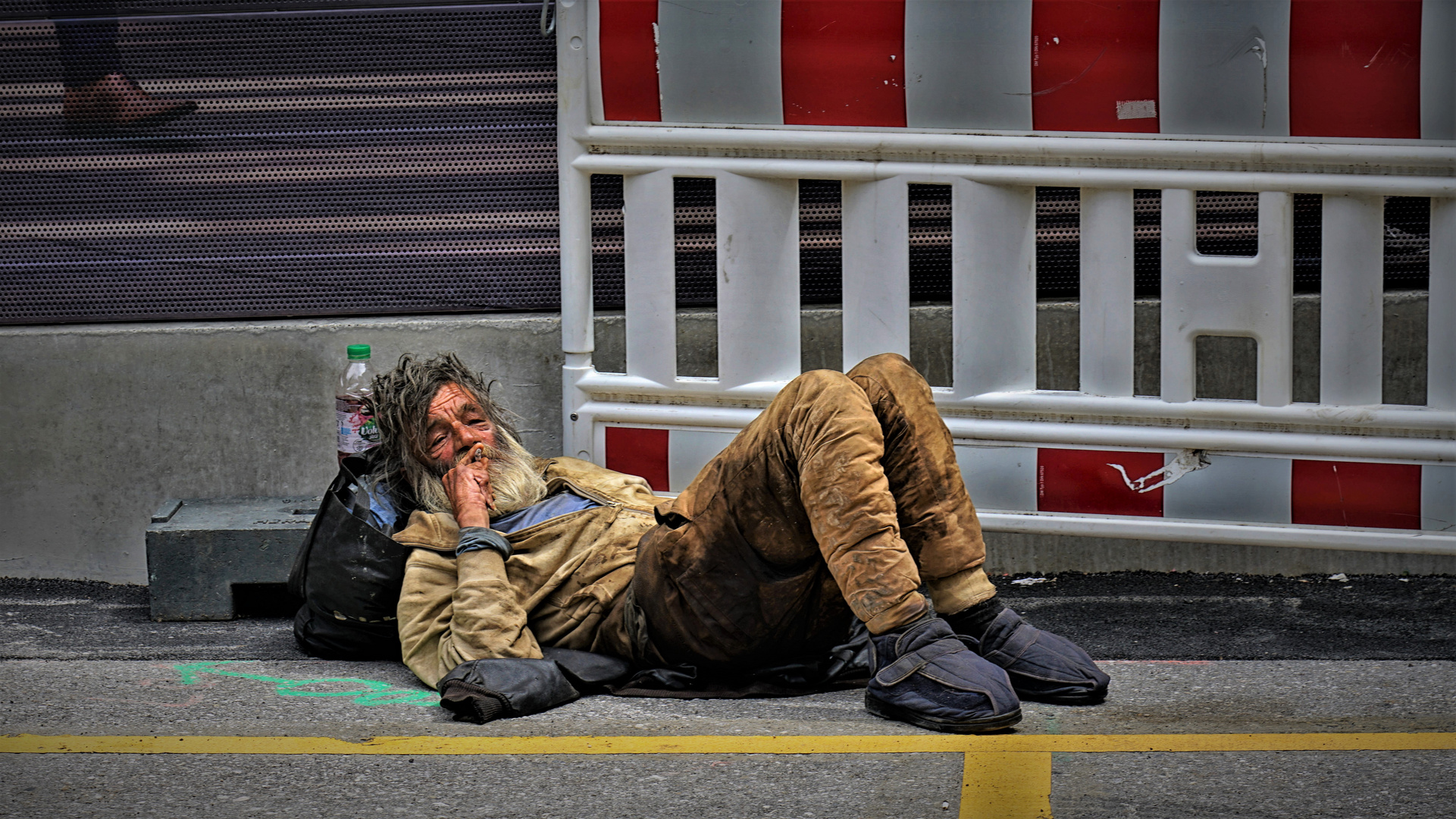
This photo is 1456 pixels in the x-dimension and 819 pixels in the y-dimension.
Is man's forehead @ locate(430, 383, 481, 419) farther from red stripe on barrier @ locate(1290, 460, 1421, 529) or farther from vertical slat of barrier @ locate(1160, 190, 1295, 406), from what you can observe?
red stripe on barrier @ locate(1290, 460, 1421, 529)

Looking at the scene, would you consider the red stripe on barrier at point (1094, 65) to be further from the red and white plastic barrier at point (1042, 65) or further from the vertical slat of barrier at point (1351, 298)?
the vertical slat of barrier at point (1351, 298)

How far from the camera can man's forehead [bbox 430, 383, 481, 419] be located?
3467mm

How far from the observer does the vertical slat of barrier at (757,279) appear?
13.2 feet

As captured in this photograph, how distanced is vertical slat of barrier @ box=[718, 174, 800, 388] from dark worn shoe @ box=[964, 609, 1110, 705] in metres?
1.33

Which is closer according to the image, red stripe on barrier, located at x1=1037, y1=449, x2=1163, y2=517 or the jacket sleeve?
the jacket sleeve

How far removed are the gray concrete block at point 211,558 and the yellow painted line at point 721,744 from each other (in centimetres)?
100

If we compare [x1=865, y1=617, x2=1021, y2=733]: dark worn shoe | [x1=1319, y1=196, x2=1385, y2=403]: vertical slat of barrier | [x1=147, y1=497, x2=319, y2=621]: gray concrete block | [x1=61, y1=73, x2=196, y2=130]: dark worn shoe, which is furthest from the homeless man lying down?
[x1=61, y1=73, x2=196, y2=130]: dark worn shoe

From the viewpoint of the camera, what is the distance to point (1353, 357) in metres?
3.85

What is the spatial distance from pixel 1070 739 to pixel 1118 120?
75.9 inches

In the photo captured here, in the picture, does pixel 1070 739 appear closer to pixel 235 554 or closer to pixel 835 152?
pixel 835 152

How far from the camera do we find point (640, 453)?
4191 mm

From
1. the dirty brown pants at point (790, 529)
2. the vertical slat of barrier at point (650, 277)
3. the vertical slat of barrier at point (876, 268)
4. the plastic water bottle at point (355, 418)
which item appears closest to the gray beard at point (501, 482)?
the plastic water bottle at point (355, 418)

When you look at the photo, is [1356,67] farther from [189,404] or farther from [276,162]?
[189,404]

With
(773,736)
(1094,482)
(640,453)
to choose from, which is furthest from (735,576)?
(1094,482)
